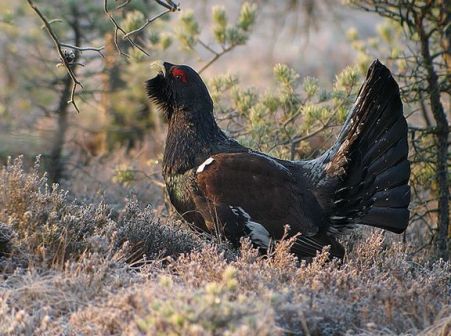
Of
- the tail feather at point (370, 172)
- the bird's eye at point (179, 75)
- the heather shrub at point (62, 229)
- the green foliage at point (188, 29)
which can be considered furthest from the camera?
the green foliage at point (188, 29)

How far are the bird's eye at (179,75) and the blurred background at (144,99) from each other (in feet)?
1.52

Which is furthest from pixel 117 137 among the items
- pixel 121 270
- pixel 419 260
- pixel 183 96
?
pixel 121 270

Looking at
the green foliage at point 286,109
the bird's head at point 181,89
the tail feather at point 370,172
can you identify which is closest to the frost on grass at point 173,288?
the tail feather at point 370,172

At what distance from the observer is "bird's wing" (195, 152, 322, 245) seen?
237 inches

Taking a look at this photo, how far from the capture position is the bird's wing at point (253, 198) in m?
6.02

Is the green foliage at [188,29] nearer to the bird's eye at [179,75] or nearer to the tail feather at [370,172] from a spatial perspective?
the bird's eye at [179,75]

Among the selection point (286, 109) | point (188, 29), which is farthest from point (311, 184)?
point (188, 29)

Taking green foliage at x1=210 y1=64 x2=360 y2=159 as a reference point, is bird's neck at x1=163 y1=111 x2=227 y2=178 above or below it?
below

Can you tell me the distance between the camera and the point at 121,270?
476 cm

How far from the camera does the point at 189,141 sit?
21.6ft

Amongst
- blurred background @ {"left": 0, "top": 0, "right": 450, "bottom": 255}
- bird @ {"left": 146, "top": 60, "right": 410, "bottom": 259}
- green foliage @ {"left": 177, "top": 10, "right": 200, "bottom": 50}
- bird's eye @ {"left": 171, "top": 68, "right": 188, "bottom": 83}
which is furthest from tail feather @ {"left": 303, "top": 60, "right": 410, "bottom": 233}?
green foliage @ {"left": 177, "top": 10, "right": 200, "bottom": 50}

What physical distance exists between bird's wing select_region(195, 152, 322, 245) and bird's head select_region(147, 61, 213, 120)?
0.63 metres

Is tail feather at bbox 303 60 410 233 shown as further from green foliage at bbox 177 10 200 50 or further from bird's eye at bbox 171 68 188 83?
green foliage at bbox 177 10 200 50

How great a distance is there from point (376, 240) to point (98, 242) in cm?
219
